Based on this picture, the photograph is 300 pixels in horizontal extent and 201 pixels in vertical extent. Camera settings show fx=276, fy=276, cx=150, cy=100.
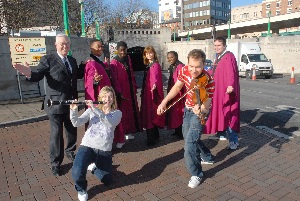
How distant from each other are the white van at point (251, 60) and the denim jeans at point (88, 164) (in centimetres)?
1858

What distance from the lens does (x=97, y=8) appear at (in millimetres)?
33719

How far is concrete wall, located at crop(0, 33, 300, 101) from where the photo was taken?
1077 centimetres

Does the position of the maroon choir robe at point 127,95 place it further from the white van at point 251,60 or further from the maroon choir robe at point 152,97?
the white van at point 251,60

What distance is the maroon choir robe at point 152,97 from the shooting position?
5.30 meters

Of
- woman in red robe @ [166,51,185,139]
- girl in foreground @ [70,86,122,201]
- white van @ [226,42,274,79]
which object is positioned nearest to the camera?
girl in foreground @ [70,86,122,201]

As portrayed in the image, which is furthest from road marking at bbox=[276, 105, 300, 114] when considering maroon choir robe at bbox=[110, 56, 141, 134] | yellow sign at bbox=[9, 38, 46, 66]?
yellow sign at bbox=[9, 38, 46, 66]

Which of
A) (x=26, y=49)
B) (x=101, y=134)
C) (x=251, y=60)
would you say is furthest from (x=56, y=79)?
(x=251, y=60)

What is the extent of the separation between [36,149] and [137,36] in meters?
35.7

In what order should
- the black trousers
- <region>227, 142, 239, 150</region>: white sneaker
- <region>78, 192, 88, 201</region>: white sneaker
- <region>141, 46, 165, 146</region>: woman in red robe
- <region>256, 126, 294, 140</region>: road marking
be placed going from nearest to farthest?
<region>78, 192, 88, 201</region>: white sneaker → the black trousers → <region>227, 142, 239, 150</region>: white sneaker → <region>141, 46, 165, 146</region>: woman in red robe → <region>256, 126, 294, 140</region>: road marking

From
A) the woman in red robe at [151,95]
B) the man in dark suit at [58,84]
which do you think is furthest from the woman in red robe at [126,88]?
the man in dark suit at [58,84]

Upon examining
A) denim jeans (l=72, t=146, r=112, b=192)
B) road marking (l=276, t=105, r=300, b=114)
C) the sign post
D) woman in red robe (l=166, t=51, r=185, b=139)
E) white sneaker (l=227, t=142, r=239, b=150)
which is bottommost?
road marking (l=276, t=105, r=300, b=114)

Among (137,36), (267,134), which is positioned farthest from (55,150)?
(137,36)

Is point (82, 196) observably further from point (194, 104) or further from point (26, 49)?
point (26, 49)

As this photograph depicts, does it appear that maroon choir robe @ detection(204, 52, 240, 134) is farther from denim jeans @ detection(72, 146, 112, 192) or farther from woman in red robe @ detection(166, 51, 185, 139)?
denim jeans @ detection(72, 146, 112, 192)
